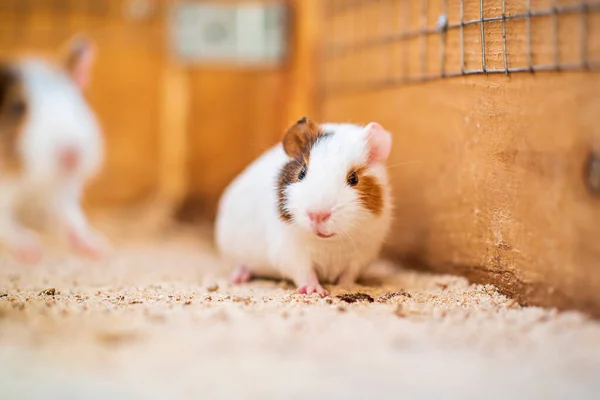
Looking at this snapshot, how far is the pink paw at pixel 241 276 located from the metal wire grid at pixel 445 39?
1.44 meters

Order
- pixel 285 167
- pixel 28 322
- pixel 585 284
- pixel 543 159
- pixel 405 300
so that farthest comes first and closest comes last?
pixel 285 167 → pixel 405 300 → pixel 543 159 → pixel 585 284 → pixel 28 322

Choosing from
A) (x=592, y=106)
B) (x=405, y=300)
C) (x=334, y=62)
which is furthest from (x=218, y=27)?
(x=592, y=106)

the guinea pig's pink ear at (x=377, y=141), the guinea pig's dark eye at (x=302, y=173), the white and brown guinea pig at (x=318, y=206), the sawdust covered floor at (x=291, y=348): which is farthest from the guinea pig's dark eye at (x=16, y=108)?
the guinea pig's pink ear at (x=377, y=141)

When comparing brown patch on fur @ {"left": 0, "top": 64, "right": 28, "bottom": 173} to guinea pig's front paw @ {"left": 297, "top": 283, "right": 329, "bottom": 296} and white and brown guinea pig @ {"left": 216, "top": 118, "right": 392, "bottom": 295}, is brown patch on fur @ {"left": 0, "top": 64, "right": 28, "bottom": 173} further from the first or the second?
guinea pig's front paw @ {"left": 297, "top": 283, "right": 329, "bottom": 296}

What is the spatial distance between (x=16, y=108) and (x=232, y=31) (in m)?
2.10

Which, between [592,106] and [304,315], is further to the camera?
[304,315]

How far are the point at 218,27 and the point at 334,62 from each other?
1563 millimetres

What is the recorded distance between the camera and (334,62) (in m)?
5.25

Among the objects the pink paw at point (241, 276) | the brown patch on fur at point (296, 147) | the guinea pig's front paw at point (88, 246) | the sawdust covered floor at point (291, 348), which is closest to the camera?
the sawdust covered floor at point (291, 348)

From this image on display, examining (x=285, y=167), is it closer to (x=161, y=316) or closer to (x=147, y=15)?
(x=161, y=316)

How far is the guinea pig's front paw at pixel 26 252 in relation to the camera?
476 cm

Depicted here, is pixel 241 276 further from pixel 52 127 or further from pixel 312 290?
pixel 52 127

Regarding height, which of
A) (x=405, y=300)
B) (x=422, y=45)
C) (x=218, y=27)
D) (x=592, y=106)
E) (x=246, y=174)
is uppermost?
(x=218, y=27)

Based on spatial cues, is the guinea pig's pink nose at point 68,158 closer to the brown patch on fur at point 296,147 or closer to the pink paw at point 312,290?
the brown patch on fur at point 296,147
